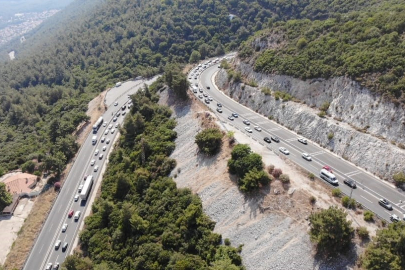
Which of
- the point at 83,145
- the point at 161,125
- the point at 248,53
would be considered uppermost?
the point at 248,53

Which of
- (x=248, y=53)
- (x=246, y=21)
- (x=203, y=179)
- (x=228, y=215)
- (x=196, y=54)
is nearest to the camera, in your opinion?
(x=228, y=215)

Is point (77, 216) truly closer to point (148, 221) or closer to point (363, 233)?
point (148, 221)

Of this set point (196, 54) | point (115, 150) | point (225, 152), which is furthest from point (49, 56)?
point (225, 152)

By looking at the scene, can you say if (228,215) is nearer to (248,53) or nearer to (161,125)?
(161,125)

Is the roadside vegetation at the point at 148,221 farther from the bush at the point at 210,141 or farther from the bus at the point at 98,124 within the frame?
the bus at the point at 98,124

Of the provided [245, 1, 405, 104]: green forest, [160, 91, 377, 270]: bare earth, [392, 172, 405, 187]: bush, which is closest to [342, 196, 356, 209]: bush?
[160, 91, 377, 270]: bare earth

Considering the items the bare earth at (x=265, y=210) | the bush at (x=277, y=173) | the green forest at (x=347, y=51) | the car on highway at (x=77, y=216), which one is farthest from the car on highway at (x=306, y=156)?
the car on highway at (x=77, y=216)
